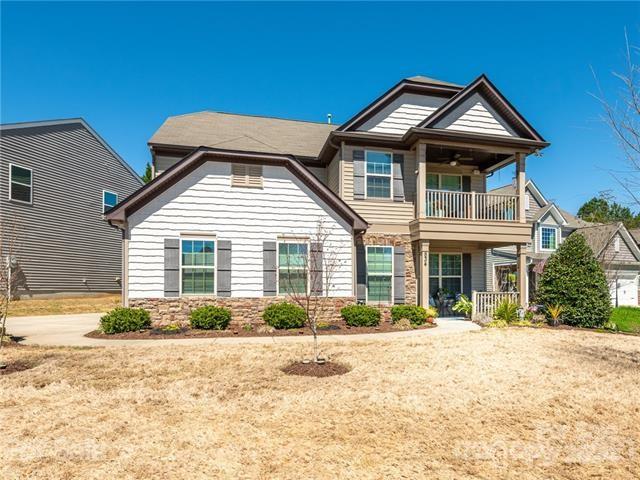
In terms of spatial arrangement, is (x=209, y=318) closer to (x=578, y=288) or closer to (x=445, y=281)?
(x=445, y=281)

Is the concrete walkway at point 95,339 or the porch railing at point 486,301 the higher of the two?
the porch railing at point 486,301

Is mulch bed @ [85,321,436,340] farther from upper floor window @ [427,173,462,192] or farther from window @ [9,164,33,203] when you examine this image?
window @ [9,164,33,203]

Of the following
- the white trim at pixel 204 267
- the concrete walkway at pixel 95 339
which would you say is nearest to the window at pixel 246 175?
the white trim at pixel 204 267

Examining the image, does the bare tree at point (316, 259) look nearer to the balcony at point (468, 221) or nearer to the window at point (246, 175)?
the window at point (246, 175)

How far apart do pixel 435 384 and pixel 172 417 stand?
156 inches

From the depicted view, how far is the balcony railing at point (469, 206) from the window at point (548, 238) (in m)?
13.5

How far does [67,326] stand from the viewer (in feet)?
40.1

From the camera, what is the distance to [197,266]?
1172cm

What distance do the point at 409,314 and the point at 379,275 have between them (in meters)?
1.88

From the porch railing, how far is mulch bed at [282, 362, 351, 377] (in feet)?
26.9

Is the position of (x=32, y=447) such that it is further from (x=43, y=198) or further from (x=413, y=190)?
(x=43, y=198)

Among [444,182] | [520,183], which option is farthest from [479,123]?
[520,183]

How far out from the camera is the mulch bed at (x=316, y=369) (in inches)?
263

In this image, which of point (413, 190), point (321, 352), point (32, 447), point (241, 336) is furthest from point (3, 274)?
point (413, 190)
